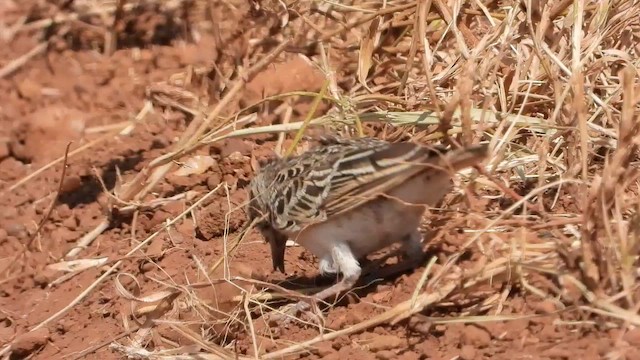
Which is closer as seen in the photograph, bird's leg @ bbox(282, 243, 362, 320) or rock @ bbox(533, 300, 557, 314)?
rock @ bbox(533, 300, 557, 314)

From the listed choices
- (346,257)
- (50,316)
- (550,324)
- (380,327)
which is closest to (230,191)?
(50,316)

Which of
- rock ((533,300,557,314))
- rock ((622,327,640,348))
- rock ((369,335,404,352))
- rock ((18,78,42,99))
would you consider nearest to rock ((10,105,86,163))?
rock ((18,78,42,99))

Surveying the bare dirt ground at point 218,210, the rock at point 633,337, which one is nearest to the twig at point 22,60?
the bare dirt ground at point 218,210

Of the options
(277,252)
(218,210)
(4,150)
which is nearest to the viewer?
(277,252)

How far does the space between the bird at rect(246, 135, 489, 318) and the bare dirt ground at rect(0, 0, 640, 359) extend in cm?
16

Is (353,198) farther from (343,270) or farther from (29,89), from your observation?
(29,89)

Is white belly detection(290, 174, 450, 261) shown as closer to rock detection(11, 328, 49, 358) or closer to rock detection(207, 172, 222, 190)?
rock detection(11, 328, 49, 358)

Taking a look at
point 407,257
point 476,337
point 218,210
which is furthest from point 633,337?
point 218,210

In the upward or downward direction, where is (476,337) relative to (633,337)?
downward

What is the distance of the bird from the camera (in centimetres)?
484

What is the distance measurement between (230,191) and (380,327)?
2290mm

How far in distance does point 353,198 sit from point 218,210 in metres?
1.74

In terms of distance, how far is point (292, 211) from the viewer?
215 inches

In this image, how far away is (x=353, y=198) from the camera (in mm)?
5113
